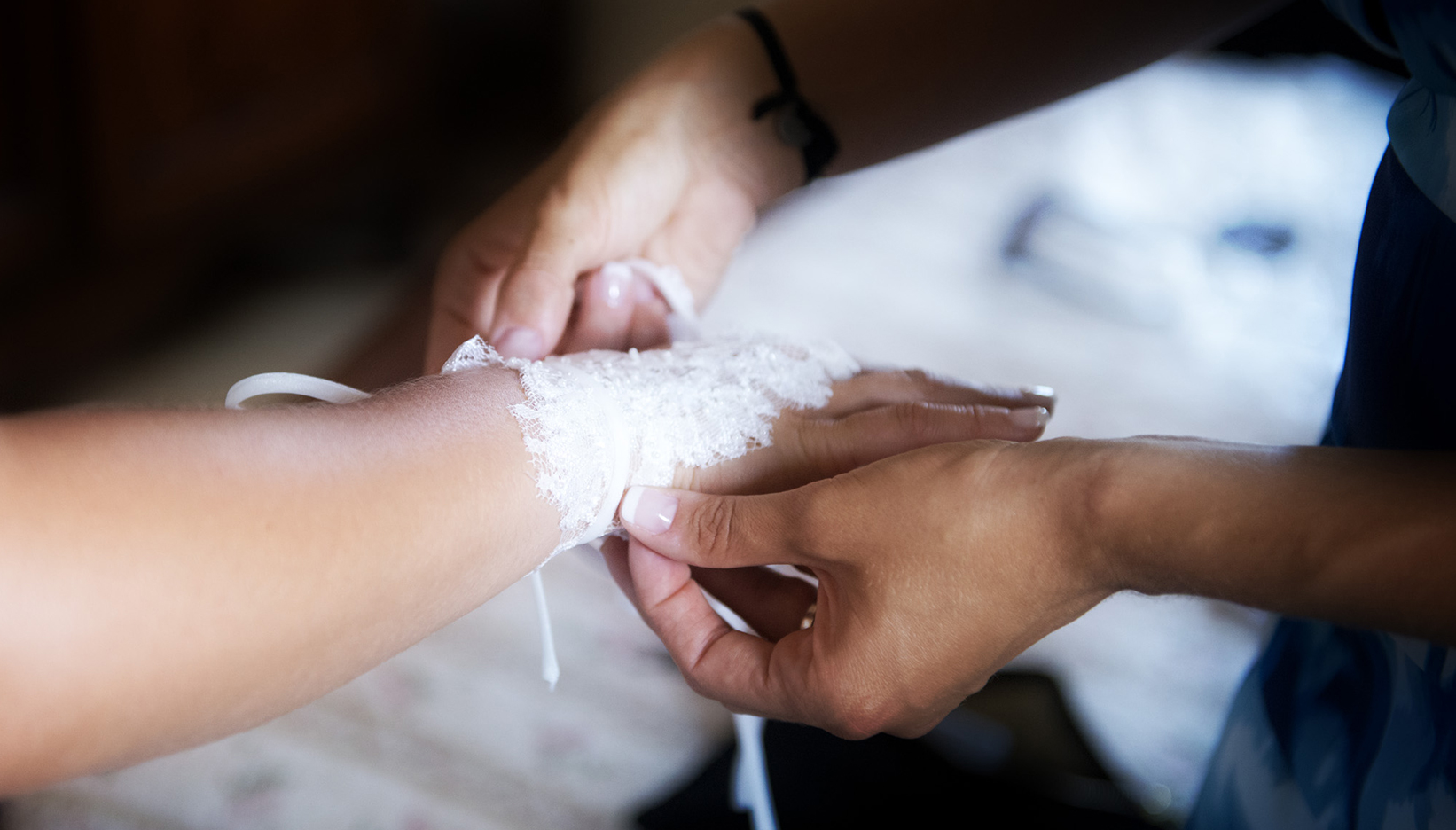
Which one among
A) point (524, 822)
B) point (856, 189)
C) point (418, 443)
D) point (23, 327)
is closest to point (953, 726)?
point (524, 822)

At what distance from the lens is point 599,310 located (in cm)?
91

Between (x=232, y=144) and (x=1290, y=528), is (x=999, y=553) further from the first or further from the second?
(x=232, y=144)

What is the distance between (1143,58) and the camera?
3.21 ft

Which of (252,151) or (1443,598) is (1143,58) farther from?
(252,151)

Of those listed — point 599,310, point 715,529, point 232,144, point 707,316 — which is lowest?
point 707,316

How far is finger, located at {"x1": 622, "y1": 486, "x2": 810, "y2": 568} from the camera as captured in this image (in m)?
0.66

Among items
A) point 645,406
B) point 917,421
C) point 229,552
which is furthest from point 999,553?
point 229,552

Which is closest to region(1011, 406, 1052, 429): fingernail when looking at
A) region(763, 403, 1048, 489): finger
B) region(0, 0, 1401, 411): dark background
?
region(763, 403, 1048, 489): finger

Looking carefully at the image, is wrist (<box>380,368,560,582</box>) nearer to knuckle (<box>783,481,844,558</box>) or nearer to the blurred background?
knuckle (<box>783,481,844,558</box>)

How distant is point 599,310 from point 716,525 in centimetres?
32

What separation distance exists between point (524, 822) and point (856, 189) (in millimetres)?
1688

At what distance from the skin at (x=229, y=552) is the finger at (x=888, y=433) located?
23 cm

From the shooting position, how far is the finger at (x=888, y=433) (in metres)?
0.75

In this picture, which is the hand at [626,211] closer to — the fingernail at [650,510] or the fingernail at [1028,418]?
the fingernail at [650,510]
